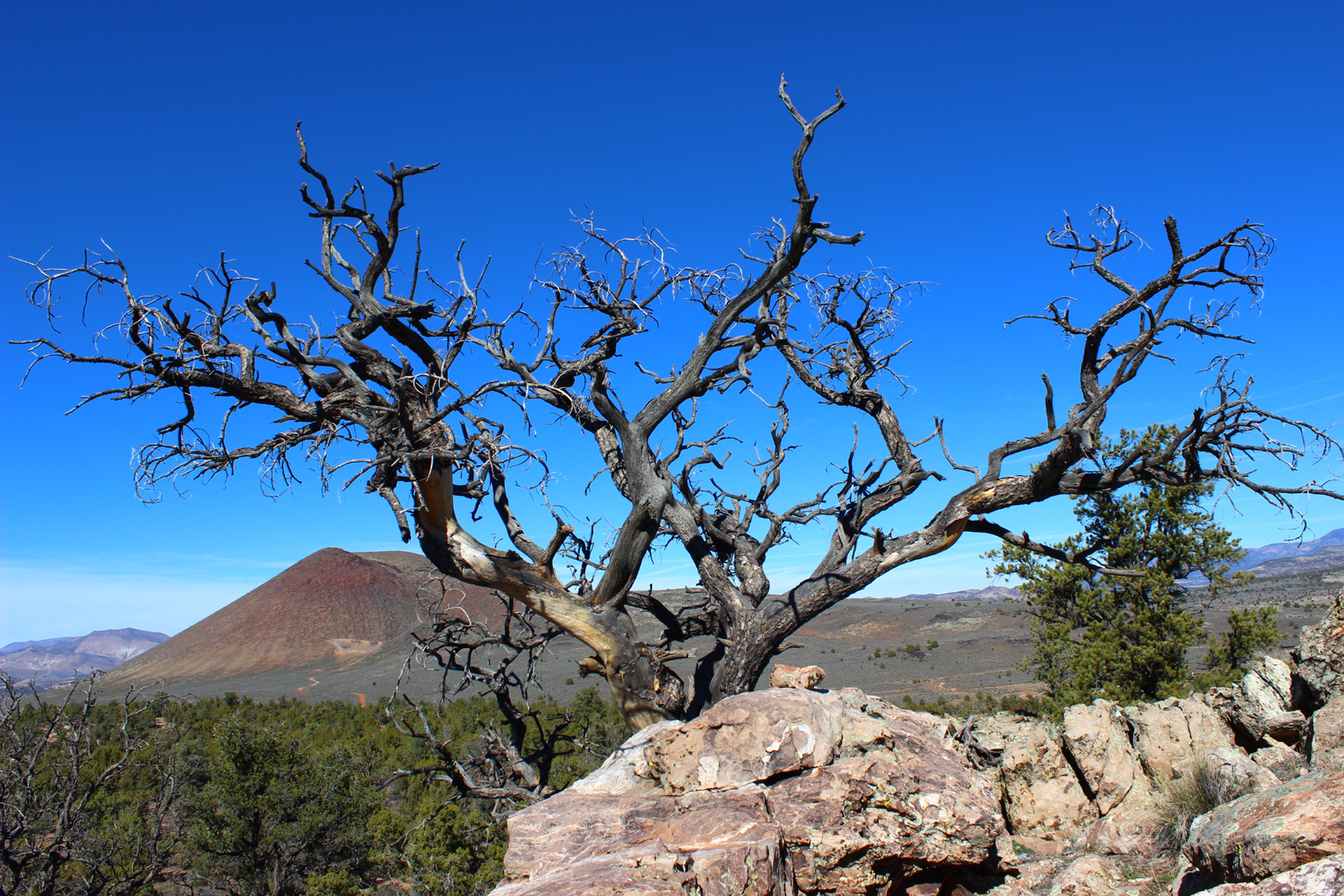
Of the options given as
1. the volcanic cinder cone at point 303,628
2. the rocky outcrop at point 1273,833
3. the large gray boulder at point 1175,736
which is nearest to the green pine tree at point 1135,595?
the large gray boulder at point 1175,736

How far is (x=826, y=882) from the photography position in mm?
4312

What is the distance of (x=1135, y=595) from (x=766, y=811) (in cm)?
1453

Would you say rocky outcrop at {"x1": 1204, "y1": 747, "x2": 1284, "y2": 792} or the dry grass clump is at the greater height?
rocky outcrop at {"x1": 1204, "y1": 747, "x2": 1284, "y2": 792}

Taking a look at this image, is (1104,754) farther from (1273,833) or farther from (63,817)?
(63,817)

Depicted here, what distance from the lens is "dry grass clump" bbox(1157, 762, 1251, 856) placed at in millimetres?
5160

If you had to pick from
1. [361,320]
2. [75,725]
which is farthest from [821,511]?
[75,725]

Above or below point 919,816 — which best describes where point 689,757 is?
above

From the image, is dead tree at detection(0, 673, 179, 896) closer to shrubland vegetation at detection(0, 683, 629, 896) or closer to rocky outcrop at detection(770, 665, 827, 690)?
shrubland vegetation at detection(0, 683, 629, 896)

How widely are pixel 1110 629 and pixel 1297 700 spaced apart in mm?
10079

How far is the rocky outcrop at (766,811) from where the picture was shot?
12.3 ft

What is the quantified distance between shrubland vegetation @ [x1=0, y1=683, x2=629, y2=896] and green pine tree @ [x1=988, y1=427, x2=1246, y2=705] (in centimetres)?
952

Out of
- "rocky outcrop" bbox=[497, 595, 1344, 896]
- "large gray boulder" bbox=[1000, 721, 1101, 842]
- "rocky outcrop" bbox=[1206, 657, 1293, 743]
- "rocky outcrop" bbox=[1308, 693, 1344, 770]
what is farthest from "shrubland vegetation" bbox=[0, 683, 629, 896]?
"rocky outcrop" bbox=[1308, 693, 1344, 770]

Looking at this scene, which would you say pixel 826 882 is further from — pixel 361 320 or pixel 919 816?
pixel 361 320

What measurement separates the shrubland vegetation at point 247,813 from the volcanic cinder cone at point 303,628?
143 feet
